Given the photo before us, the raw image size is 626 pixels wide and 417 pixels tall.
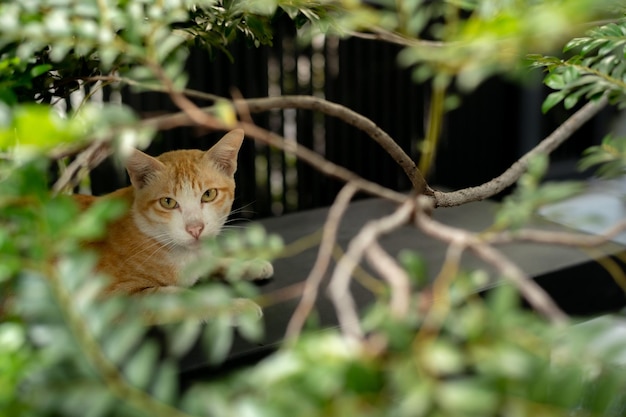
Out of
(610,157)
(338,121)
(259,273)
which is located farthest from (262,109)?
(338,121)

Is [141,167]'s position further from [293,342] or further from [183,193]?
[293,342]

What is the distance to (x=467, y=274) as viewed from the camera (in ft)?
1.45

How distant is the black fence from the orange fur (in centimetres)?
93

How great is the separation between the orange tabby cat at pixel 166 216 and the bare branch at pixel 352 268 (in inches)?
23.1

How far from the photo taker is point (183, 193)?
41.5 inches

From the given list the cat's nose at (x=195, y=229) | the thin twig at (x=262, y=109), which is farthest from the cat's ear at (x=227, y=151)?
the thin twig at (x=262, y=109)

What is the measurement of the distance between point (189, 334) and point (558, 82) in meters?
0.60

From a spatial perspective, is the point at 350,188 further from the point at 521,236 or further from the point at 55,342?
the point at 55,342

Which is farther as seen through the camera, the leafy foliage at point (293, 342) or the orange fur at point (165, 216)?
the orange fur at point (165, 216)

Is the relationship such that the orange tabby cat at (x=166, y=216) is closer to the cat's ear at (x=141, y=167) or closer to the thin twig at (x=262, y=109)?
the cat's ear at (x=141, y=167)

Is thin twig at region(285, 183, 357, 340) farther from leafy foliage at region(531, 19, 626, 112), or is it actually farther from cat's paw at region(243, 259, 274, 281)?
cat's paw at region(243, 259, 274, 281)

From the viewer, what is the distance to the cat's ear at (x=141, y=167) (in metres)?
1.00

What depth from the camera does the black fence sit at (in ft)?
7.19

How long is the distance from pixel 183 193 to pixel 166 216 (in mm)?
51
